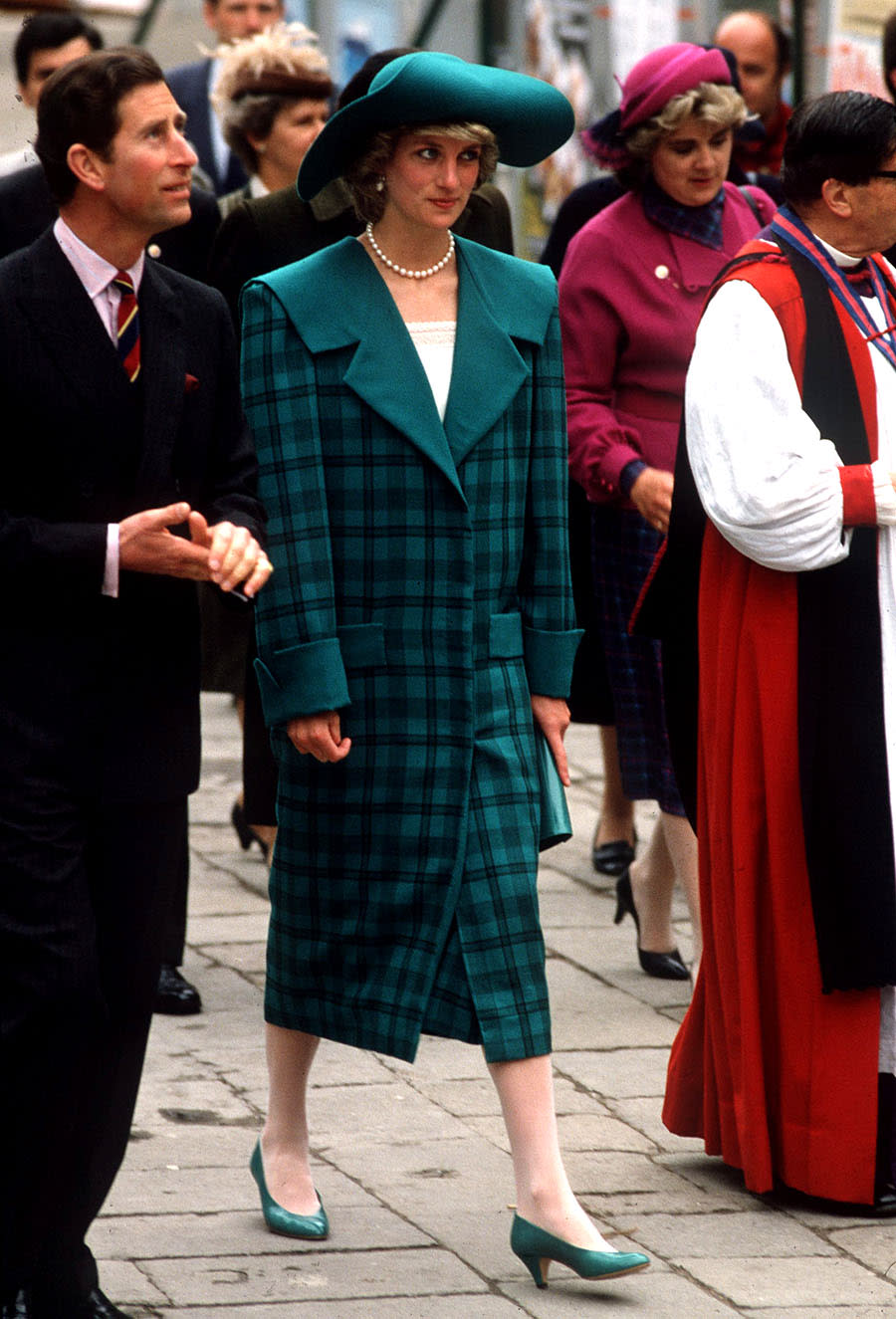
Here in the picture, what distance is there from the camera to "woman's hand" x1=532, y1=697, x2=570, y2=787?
4172 millimetres

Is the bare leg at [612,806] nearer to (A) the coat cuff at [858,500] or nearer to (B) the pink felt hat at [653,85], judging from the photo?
(B) the pink felt hat at [653,85]

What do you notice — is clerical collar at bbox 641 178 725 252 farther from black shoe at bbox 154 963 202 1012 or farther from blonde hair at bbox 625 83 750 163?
black shoe at bbox 154 963 202 1012

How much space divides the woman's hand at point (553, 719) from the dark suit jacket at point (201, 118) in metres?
4.05

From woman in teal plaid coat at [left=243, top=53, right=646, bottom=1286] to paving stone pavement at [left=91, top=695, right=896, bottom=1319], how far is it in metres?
0.18

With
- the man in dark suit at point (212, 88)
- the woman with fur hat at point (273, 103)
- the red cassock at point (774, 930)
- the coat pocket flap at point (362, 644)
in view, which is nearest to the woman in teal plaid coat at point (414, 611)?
the coat pocket flap at point (362, 644)

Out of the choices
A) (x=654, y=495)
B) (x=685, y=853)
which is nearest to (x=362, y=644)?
(x=654, y=495)

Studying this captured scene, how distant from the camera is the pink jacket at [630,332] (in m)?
5.70

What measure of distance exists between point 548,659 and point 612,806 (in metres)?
2.95

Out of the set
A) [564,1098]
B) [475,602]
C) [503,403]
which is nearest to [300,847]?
[475,602]

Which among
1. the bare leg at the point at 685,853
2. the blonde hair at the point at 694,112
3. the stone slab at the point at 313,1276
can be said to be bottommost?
the stone slab at the point at 313,1276

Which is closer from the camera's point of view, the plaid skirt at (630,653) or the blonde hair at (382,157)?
the blonde hair at (382,157)

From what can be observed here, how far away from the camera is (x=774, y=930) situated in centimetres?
445

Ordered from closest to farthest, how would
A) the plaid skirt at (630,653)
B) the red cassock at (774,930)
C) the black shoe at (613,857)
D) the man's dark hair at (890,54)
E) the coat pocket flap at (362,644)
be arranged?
the coat pocket flap at (362,644), the red cassock at (774,930), the plaid skirt at (630,653), the man's dark hair at (890,54), the black shoe at (613,857)

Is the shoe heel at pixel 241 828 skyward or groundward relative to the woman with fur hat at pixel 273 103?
groundward
